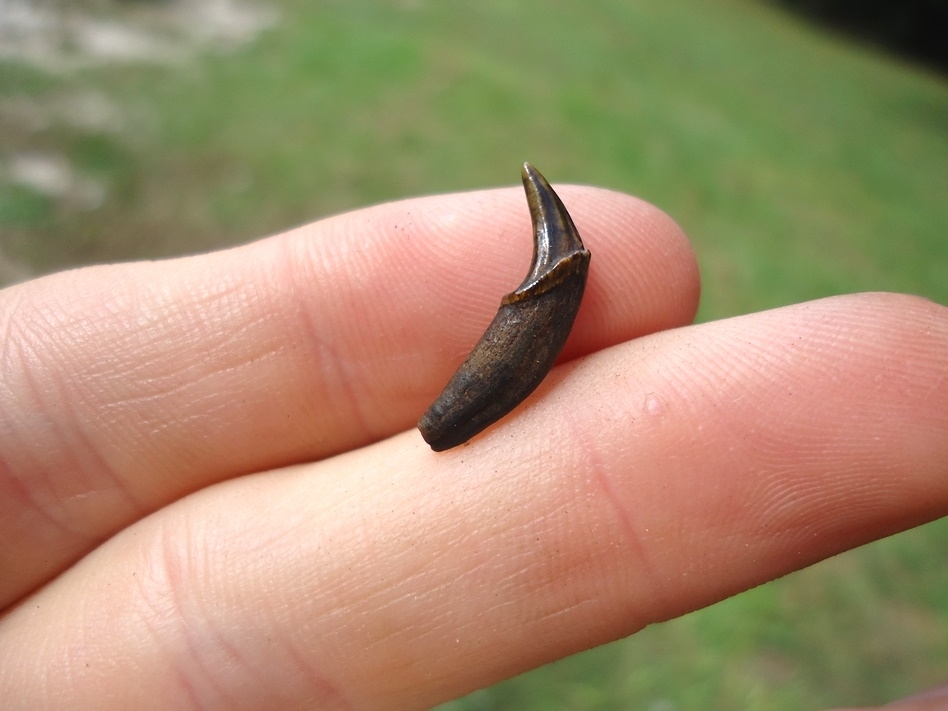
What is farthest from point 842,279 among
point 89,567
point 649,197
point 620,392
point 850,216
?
point 89,567

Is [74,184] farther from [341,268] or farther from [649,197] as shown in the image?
[649,197]

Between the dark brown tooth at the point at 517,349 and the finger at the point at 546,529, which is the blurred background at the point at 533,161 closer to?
the finger at the point at 546,529

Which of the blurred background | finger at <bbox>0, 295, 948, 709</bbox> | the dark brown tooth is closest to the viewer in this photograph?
finger at <bbox>0, 295, 948, 709</bbox>

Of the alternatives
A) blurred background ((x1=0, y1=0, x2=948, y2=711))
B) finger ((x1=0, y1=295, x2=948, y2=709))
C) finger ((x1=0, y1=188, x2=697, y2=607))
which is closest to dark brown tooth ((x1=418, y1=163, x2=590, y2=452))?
finger ((x1=0, y1=295, x2=948, y2=709))

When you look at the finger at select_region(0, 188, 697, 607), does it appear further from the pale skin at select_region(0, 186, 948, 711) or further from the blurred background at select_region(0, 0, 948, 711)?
the blurred background at select_region(0, 0, 948, 711)

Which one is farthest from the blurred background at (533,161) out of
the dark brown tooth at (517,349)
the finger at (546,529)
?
the dark brown tooth at (517,349)

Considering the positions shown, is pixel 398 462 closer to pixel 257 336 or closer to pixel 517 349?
pixel 517 349
